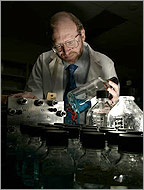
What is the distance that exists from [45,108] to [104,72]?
1.43m

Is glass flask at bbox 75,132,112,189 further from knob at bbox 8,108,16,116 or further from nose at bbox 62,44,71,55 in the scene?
nose at bbox 62,44,71,55

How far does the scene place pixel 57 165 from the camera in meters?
0.41

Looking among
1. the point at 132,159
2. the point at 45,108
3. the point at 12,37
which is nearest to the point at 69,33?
the point at 45,108

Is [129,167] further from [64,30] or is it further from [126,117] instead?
[64,30]

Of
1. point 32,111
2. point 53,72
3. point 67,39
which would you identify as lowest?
point 32,111

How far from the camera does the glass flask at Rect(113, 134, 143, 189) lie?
0.37 meters

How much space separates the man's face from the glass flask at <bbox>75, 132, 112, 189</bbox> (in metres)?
1.64

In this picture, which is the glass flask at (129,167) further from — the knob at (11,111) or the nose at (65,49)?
the nose at (65,49)

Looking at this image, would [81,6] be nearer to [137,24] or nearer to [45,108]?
[137,24]

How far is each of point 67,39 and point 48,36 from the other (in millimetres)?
1491

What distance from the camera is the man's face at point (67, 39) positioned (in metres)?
1.96

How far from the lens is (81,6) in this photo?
2.89 meters

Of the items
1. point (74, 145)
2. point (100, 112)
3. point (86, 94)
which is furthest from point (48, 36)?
point (74, 145)

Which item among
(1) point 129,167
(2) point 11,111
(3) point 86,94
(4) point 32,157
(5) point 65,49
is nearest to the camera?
(1) point 129,167
